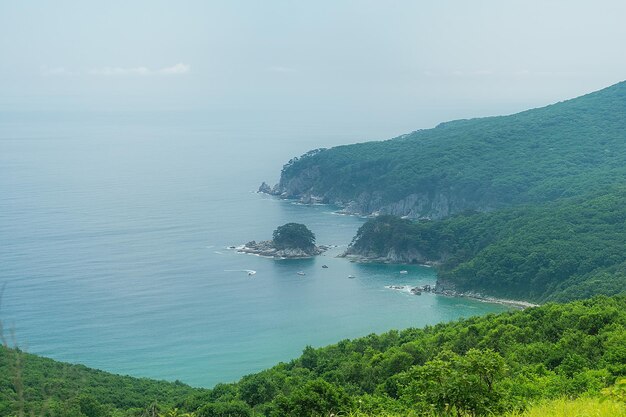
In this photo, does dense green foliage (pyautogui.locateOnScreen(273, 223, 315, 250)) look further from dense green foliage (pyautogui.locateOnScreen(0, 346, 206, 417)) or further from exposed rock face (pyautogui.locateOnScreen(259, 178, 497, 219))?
dense green foliage (pyautogui.locateOnScreen(0, 346, 206, 417))

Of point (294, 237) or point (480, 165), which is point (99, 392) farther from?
point (480, 165)

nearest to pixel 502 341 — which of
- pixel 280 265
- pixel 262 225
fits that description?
pixel 280 265

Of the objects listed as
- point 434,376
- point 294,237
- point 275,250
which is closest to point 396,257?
point 294,237

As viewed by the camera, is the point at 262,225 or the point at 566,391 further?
the point at 262,225

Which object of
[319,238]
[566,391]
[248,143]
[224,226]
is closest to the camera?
[566,391]

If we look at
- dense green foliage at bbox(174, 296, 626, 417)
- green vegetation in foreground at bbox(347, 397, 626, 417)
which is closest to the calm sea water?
dense green foliage at bbox(174, 296, 626, 417)

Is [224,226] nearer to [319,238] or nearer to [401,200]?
[319,238]
